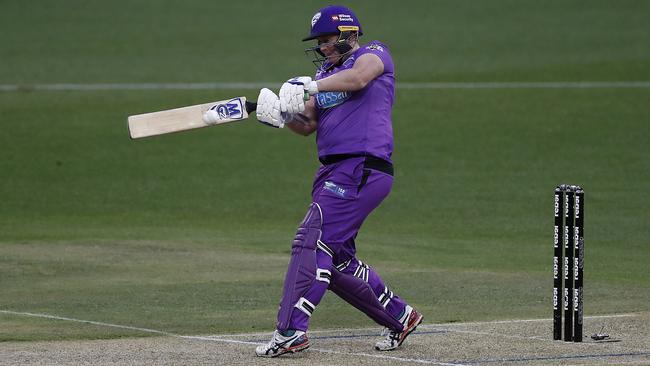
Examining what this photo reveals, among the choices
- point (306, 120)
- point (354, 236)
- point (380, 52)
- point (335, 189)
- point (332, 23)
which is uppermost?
point (332, 23)

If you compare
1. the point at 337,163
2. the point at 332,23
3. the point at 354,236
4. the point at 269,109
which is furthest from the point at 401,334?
the point at 332,23

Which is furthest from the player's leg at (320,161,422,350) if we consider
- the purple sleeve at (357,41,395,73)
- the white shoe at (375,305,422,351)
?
the purple sleeve at (357,41,395,73)

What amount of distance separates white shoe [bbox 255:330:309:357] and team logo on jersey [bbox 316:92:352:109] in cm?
140

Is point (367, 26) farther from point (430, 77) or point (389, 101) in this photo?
point (389, 101)

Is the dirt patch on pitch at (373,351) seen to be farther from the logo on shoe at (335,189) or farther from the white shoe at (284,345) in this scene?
the logo on shoe at (335,189)

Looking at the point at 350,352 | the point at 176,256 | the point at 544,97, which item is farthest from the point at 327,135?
the point at 544,97

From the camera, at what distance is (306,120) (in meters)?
8.39

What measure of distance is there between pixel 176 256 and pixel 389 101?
18.6ft

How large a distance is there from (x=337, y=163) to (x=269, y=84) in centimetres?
2061

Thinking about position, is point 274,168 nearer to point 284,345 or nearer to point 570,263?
point 570,263

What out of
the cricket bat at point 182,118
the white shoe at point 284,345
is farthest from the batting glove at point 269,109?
the white shoe at point 284,345

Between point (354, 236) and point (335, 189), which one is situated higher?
point (335, 189)

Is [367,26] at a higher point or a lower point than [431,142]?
higher

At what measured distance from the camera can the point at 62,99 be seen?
2716cm
